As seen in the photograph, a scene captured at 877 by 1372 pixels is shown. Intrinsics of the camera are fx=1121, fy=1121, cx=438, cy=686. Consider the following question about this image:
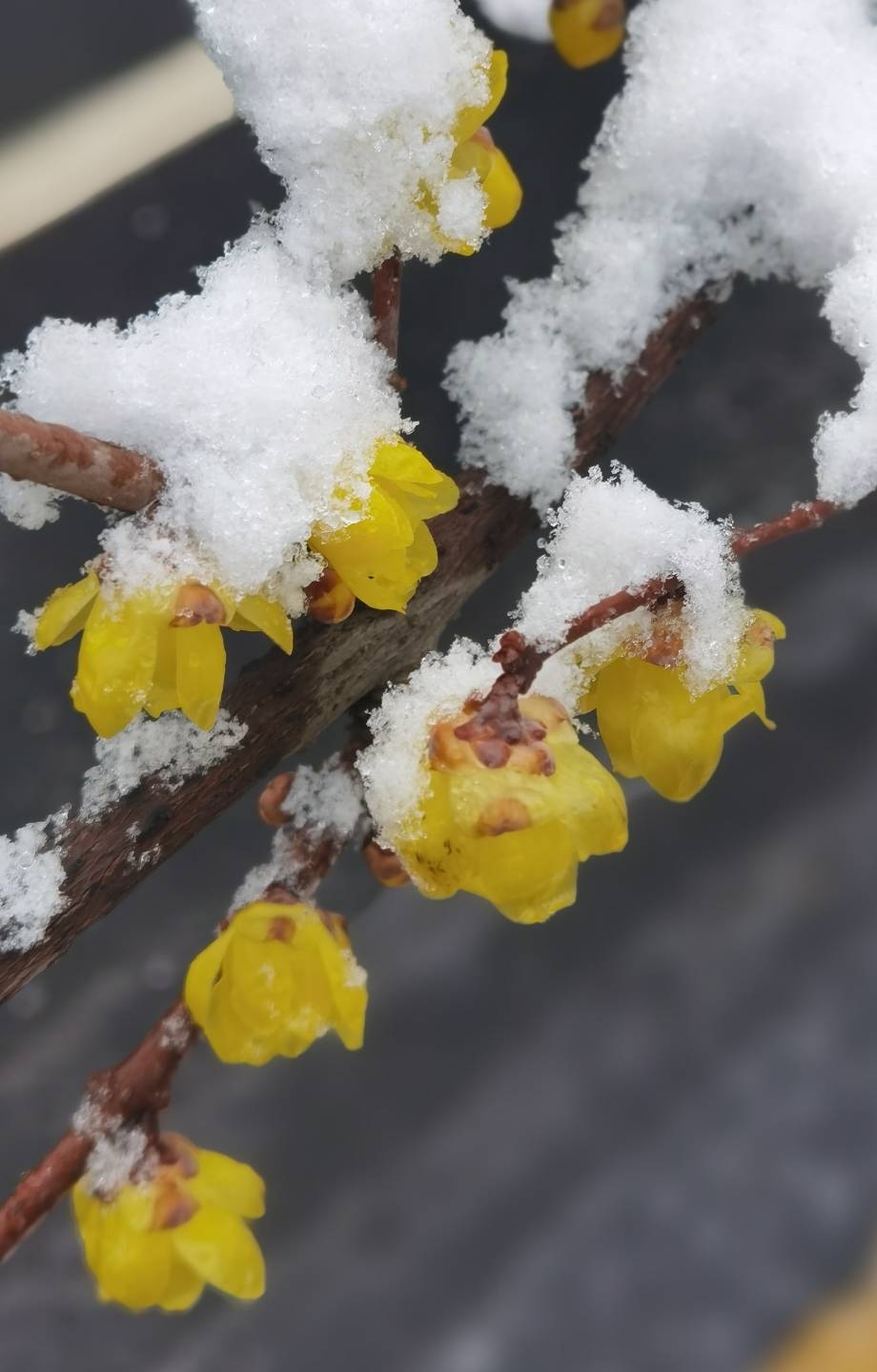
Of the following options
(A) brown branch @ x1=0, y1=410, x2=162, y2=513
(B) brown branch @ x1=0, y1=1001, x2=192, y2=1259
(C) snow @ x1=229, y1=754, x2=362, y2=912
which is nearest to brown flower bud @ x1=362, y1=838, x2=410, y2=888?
(C) snow @ x1=229, y1=754, x2=362, y2=912

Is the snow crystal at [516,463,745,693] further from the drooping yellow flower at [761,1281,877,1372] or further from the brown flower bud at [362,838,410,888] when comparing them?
the drooping yellow flower at [761,1281,877,1372]

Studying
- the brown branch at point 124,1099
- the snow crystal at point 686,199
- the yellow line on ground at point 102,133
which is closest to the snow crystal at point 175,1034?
the brown branch at point 124,1099

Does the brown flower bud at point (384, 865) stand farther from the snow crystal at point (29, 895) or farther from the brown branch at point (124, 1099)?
the snow crystal at point (29, 895)

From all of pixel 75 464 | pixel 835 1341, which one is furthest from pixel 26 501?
pixel 835 1341

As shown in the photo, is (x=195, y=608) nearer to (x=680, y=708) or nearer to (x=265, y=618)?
(x=265, y=618)

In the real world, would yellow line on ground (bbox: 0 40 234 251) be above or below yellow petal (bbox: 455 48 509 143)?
above

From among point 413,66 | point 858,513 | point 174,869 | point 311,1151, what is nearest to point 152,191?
point 413,66
